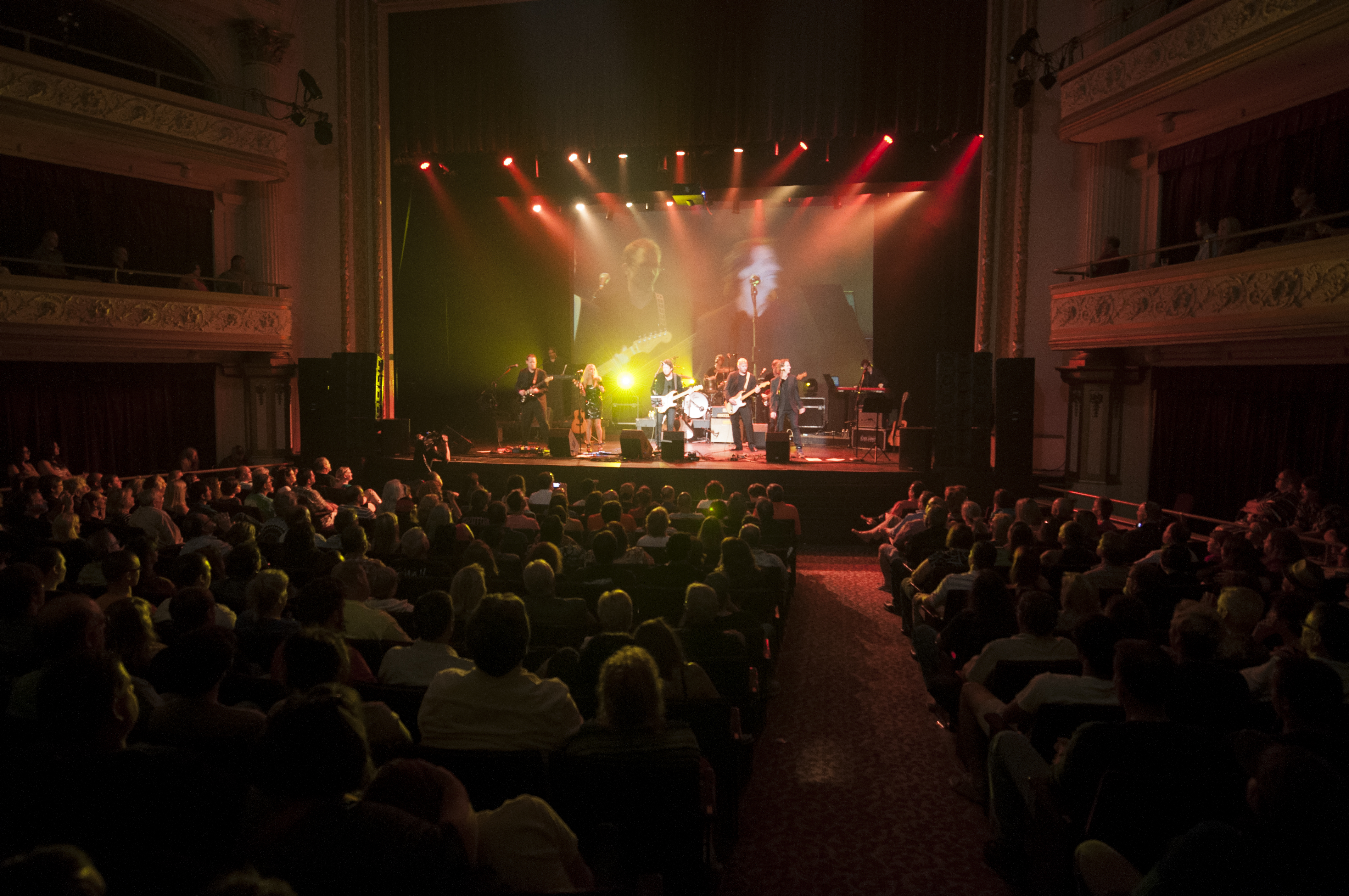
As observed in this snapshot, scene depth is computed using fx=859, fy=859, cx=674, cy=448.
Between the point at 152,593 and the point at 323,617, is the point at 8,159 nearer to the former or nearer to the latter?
the point at 152,593

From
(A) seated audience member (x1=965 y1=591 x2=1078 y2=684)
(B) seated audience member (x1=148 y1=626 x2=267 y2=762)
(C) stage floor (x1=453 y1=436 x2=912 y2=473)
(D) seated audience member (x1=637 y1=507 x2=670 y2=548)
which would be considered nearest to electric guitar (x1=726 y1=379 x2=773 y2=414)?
(C) stage floor (x1=453 y1=436 x2=912 y2=473)

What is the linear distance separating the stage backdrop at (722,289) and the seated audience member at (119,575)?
13.8 meters

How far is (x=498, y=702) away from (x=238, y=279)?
1339cm

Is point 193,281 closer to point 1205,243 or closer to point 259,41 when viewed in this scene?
point 259,41

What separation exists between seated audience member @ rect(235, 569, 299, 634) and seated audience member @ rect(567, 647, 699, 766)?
1.76m

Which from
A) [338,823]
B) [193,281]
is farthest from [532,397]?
[338,823]

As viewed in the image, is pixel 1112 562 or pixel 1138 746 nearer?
pixel 1138 746

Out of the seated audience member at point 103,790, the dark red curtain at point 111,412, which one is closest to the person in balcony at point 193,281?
the dark red curtain at point 111,412

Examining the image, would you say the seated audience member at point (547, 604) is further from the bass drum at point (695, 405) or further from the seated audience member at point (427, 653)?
the bass drum at point (695, 405)

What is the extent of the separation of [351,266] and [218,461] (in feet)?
13.1

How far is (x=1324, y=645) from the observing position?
128 inches

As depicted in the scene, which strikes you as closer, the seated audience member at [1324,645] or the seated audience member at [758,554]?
the seated audience member at [1324,645]

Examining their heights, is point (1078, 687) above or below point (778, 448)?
below

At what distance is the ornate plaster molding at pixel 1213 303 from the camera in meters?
8.23
